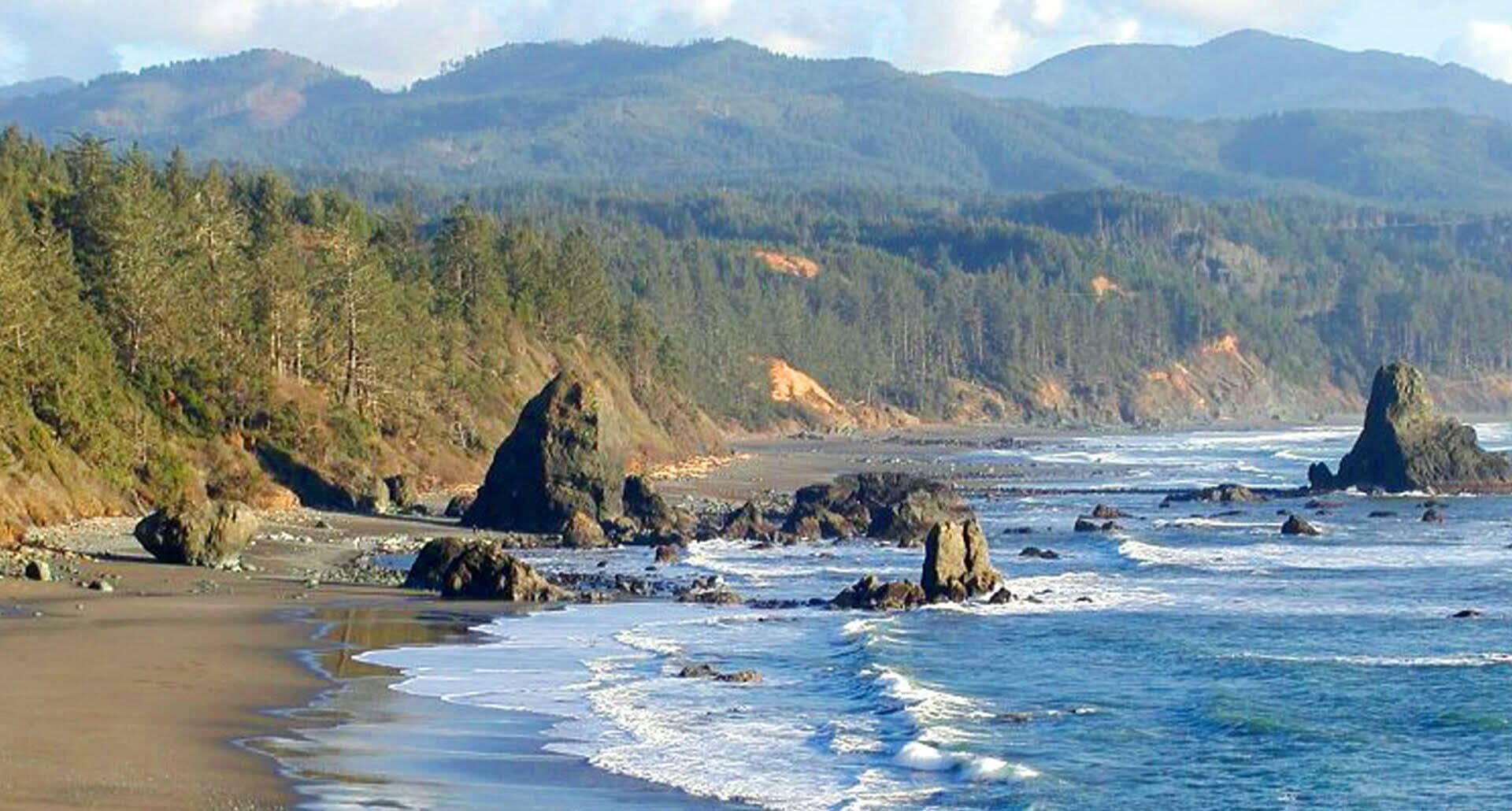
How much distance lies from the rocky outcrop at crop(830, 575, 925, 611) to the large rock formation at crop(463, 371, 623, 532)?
18.6 metres

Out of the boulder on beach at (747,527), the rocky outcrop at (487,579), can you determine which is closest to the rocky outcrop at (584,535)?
the boulder on beach at (747,527)

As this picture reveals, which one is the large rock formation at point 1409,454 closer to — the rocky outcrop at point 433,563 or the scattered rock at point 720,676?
the rocky outcrop at point 433,563

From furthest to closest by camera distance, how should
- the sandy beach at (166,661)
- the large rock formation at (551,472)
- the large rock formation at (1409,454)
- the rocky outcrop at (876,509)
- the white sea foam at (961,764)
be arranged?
the large rock formation at (1409,454), the rocky outcrop at (876,509), the large rock formation at (551,472), the white sea foam at (961,764), the sandy beach at (166,661)

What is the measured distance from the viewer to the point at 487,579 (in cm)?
4706

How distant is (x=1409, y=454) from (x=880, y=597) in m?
46.0

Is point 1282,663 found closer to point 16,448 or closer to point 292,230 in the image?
point 16,448

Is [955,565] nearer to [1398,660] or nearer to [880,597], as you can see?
[880,597]

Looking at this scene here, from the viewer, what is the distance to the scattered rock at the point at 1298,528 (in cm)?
6838

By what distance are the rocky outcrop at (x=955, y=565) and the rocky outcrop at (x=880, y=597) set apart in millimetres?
467

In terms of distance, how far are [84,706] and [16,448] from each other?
25.3m

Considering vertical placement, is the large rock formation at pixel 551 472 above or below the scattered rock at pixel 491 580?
above

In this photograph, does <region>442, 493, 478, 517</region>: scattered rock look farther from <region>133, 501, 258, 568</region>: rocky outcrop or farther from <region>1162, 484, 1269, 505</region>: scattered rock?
<region>1162, 484, 1269, 505</region>: scattered rock

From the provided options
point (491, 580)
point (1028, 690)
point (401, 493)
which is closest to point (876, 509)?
point (401, 493)

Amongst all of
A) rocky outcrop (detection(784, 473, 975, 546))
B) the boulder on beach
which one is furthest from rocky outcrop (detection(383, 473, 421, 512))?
rocky outcrop (detection(784, 473, 975, 546))
